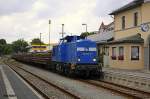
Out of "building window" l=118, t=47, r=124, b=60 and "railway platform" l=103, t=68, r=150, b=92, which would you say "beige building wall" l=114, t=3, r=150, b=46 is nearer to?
"building window" l=118, t=47, r=124, b=60

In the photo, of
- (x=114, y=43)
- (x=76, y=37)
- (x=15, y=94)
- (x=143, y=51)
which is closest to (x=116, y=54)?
(x=114, y=43)

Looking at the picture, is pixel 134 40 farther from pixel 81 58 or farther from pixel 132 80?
pixel 132 80

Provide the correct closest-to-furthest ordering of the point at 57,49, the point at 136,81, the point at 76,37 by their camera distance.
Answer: the point at 136,81 < the point at 76,37 < the point at 57,49

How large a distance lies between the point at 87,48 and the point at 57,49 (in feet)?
25.8

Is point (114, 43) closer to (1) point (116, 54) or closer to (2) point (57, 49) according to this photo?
(1) point (116, 54)

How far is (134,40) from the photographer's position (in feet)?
139

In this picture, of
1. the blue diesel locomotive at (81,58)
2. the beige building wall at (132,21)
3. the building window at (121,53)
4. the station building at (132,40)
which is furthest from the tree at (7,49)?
the blue diesel locomotive at (81,58)

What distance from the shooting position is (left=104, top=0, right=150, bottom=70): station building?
41438 millimetres

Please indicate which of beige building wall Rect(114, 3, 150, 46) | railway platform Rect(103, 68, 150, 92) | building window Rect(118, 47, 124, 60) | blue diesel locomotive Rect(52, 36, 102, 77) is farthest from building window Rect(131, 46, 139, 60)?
railway platform Rect(103, 68, 150, 92)

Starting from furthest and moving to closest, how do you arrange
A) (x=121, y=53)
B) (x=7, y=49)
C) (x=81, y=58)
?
1. (x=7, y=49)
2. (x=121, y=53)
3. (x=81, y=58)

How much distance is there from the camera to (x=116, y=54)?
153 feet

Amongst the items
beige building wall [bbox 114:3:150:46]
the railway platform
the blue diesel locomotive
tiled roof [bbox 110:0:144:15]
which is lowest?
the railway platform

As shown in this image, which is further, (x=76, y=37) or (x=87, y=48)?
(x=76, y=37)

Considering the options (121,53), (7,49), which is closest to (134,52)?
(121,53)
